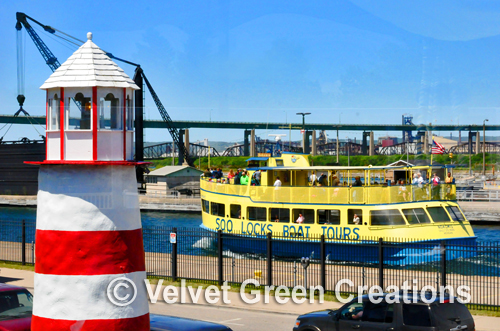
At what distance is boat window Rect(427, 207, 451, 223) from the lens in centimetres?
2591

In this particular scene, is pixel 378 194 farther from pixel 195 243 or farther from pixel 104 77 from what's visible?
pixel 104 77

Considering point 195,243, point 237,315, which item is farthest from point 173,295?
point 195,243

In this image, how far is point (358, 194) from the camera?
26.6m

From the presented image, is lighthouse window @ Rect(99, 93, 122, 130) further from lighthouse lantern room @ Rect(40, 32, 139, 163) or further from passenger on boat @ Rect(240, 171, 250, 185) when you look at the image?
passenger on boat @ Rect(240, 171, 250, 185)

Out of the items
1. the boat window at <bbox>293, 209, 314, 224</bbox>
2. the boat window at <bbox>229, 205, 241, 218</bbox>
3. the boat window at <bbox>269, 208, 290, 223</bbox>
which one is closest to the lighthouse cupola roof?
the boat window at <bbox>293, 209, 314, 224</bbox>

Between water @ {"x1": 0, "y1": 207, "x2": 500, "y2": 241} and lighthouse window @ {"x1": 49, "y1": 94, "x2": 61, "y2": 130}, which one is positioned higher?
lighthouse window @ {"x1": 49, "y1": 94, "x2": 61, "y2": 130}

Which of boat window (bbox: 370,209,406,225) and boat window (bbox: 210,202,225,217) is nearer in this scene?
boat window (bbox: 370,209,406,225)

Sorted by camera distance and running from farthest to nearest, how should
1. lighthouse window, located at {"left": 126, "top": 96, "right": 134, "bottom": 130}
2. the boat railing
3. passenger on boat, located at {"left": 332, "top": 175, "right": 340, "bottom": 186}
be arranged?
1. passenger on boat, located at {"left": 332, "top": 175, "right": 340, "bottom": 186}
2. the boat railing
3. lighthouse window, located at {"left": 126, "top": 96, "right": 134, "bottom": 130}

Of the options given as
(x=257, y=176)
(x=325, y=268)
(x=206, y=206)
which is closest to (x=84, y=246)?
(x=325, y=268)

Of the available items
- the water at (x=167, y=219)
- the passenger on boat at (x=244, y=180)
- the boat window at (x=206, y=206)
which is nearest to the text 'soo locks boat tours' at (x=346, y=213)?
the passenger on boat at (x=244, y=180)

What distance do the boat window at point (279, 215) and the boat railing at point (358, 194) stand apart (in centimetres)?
54

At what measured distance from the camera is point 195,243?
37094 mm

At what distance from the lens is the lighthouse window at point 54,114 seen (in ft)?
24.2

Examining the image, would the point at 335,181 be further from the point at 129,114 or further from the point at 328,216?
the point at 129,114
